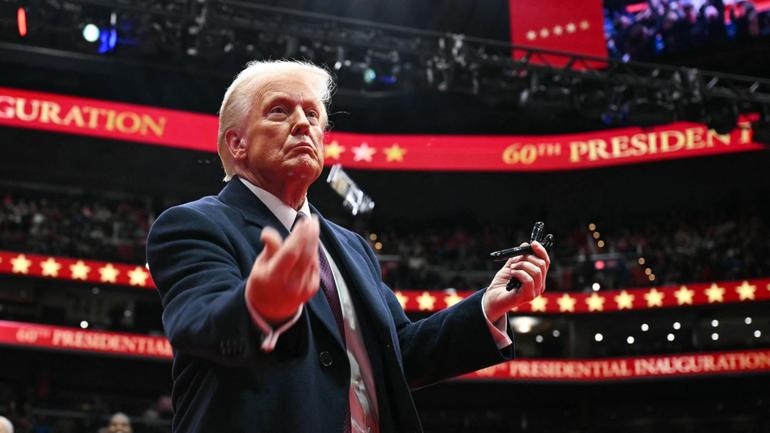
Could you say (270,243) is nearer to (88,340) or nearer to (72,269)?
(88,340)

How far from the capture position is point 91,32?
9836 millimetres

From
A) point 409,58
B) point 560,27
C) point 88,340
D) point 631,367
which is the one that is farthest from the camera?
point 631,367

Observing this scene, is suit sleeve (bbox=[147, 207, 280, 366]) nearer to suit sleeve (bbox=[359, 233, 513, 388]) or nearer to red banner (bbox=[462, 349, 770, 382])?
suit sleeve (bbox=[359, 233, 513, 388])

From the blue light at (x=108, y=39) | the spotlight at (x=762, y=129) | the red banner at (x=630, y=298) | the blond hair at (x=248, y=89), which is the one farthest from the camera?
the red banner at (x=630, y=298)

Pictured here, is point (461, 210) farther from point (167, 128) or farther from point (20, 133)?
point (20, 133)

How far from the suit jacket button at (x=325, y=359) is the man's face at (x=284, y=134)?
0.38 metres

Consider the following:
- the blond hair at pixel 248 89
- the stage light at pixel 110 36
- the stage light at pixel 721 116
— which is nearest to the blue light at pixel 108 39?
the stage light at pixel 110 36

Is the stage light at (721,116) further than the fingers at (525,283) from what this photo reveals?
Yes

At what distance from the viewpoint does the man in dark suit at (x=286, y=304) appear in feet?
4.35

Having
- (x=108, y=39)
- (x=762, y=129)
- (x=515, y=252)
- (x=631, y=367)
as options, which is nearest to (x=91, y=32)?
(x=108, y=39)

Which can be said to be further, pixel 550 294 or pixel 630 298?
pixel 550 294

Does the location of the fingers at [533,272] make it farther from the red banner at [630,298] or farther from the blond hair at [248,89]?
the red banner at [630,298]

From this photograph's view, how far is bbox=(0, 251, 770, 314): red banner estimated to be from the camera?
46.0 ft

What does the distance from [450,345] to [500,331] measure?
0.38 feet
